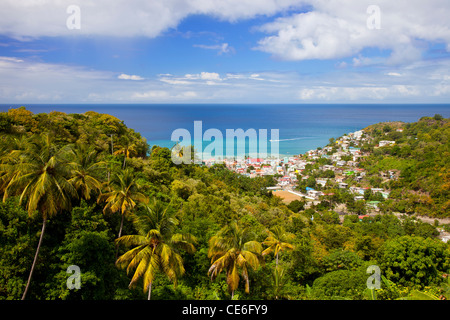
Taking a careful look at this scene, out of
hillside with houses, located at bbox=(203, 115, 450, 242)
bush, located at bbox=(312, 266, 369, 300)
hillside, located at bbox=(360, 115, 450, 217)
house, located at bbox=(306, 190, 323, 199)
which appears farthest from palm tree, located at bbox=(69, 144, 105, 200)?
hillside, located at bbox=(360, 115, 450, 217)

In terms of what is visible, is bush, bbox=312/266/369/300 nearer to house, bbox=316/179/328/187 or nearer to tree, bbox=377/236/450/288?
tree, bbox=377/236/450/288

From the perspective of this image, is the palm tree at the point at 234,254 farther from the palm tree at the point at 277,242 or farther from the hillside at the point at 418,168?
the hillside at the point at 418,168

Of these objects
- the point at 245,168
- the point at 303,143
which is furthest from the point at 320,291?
the point at 303,143

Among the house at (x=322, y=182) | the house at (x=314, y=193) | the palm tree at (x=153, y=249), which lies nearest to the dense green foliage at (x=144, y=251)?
the palm tree at (x=153, y=249)

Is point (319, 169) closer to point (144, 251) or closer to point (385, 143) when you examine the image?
point (385, 143)

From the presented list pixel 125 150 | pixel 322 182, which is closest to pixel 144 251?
pixel 125 150
